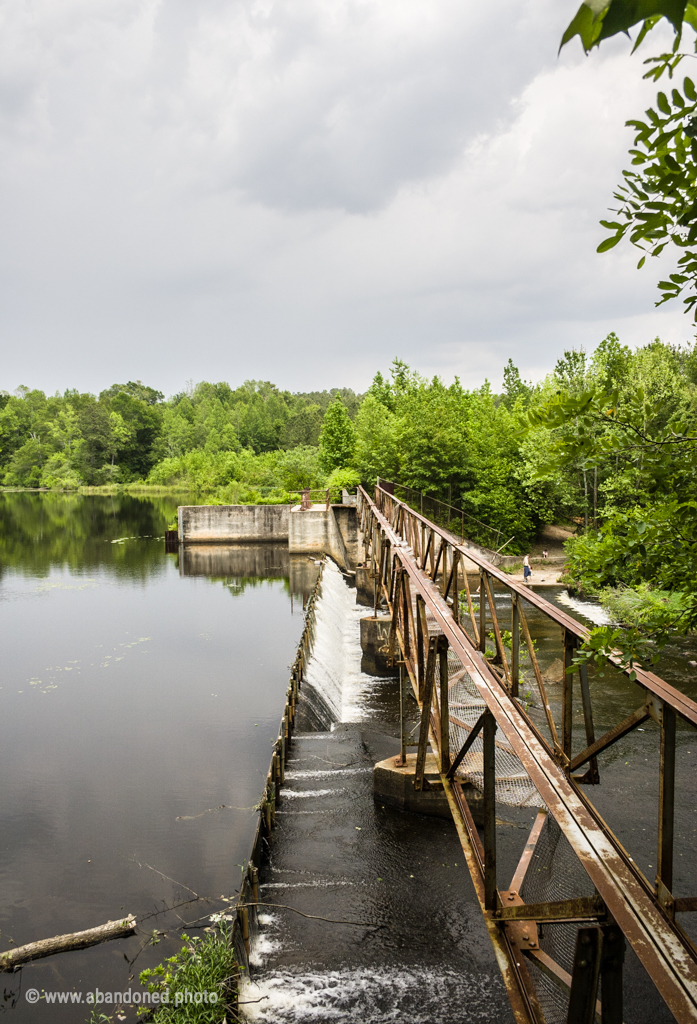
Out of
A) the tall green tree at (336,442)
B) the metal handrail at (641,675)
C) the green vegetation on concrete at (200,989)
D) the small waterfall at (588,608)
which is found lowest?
the green vegetation on concrete at (200,989)

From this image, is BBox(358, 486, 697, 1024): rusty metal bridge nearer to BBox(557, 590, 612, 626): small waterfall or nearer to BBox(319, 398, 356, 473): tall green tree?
BBox(557, 590, 612, 626): small waterfall

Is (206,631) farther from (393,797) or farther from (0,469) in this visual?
(0,469)

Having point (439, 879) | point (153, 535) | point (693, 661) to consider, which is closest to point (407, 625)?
point (439, 879)

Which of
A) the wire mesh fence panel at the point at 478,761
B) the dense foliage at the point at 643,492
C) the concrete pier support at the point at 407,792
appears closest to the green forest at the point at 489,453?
the dense foliage at the point at 643,492

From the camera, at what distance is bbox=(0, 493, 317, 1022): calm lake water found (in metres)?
8.97

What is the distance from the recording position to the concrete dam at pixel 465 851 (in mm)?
3604

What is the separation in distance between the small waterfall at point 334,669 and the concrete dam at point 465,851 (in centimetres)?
11

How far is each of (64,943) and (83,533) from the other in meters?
42.3

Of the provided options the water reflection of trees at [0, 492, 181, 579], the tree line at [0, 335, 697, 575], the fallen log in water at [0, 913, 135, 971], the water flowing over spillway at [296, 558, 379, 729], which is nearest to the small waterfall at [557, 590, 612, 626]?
the tree line at [0, 335, 697, 575]

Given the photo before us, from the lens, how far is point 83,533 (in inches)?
1848

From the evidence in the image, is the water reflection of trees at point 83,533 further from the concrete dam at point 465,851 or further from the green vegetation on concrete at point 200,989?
the green vegetation on concrete at point 200,989

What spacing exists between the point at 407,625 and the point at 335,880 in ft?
12.6

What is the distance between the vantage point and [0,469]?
107m

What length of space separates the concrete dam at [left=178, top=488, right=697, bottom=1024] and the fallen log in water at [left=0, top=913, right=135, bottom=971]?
1.75m
